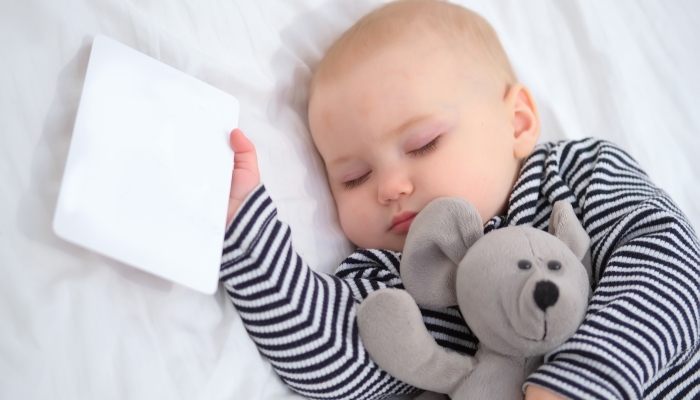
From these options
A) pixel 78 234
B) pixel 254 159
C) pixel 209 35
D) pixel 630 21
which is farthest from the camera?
pixel 630 21

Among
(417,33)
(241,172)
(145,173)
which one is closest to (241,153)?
Result: (241,172)

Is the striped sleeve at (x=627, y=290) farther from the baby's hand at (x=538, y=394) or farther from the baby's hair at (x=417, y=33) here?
the baby's hair at (x=417, y=33)

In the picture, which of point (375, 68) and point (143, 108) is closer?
point (143, 108)

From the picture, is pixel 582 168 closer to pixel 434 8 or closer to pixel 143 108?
pixel 434 8

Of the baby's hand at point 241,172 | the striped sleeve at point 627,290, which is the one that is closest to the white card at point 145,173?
the baby's hand at point 241,172

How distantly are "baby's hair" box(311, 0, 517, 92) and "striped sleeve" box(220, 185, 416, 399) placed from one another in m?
0.38

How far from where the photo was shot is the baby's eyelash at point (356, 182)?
3.45ft

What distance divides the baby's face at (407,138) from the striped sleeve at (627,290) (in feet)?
0.43

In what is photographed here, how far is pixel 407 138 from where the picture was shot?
977 millimetres

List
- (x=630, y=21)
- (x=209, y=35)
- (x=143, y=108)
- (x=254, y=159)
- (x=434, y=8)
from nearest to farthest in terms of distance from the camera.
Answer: (x=143, y=108) < (x=254, y=159) < (x=209, y=35) < (x=434, y=8) < (x=630, y=21)

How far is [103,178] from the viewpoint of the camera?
2.28ft

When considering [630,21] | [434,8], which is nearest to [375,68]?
[434,8]

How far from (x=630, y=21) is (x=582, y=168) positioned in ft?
2.16

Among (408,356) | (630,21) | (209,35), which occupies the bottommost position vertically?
(408,356)
